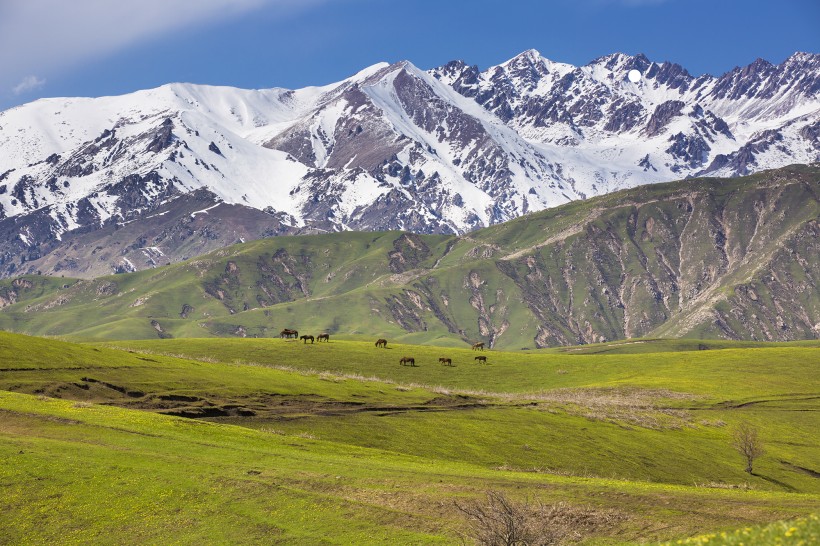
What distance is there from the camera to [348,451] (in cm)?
7575

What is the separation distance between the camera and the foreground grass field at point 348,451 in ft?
163

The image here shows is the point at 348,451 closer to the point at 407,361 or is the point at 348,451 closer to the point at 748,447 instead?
the point at 748,447

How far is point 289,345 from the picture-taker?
7377 inches

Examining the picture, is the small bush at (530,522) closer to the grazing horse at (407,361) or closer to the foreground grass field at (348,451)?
the foreground grass field at (348,451)

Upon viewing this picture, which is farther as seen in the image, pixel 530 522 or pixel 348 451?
pixel 348 451

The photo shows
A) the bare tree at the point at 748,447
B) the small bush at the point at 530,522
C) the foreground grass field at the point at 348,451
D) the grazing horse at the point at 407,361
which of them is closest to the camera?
the small bush at the point at 530,522

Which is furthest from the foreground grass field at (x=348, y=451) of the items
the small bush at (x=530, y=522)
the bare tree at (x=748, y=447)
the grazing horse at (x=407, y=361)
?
the grazing horse at (x=407, y=361)

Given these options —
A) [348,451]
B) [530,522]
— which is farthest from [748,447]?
[530,522]

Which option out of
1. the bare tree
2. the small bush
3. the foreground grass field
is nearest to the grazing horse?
the foreground grass field

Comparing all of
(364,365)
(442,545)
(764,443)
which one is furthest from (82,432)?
(364,365)

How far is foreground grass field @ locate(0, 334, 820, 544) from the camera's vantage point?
49812mm

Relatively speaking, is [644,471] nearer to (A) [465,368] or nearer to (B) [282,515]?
(B) [282,515]

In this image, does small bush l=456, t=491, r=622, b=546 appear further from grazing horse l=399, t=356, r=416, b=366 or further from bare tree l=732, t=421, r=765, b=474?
grazing horse l=399, t=356, r=416, b=366

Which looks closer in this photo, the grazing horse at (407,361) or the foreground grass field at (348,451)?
the foreground grass field at (348,451)
